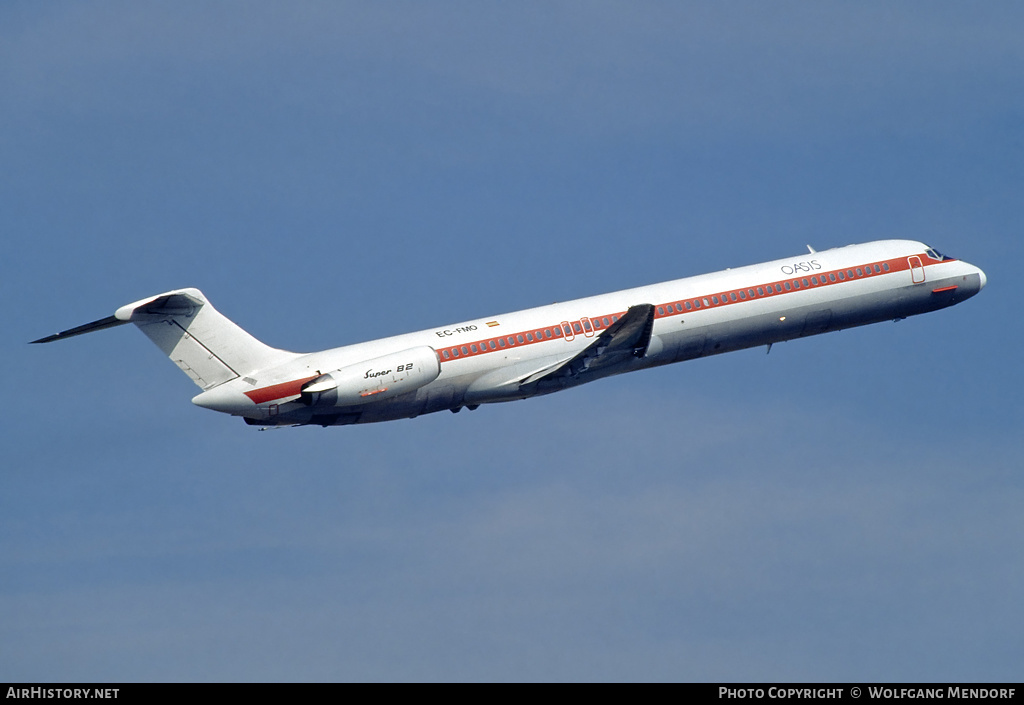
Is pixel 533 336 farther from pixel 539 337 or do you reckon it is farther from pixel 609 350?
pixel 609 350

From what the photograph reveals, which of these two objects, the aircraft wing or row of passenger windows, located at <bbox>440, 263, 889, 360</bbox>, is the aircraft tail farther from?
the aircraft wing

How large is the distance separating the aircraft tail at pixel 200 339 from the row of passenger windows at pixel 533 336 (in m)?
6.12

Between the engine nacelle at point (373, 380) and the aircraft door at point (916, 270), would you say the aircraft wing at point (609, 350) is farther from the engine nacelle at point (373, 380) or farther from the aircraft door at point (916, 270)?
the aircraft door at point (916, 270)

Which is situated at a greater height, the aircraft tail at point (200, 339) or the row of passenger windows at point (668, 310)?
the row of passenger windows at point (668, 310)

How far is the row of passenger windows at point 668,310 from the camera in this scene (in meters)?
50.8

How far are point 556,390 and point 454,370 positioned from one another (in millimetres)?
4147

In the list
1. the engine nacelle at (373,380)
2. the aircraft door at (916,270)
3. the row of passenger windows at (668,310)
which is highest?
the aircraft door at (916,270)

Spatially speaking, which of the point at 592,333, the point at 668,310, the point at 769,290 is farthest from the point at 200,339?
the point at 769,290

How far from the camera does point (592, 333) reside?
52781mm

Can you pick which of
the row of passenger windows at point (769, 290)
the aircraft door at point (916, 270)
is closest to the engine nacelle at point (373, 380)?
the row of passenger windows at point (769, 290)
